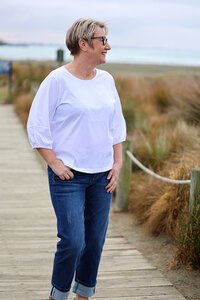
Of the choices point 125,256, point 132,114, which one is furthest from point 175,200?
point 132,114

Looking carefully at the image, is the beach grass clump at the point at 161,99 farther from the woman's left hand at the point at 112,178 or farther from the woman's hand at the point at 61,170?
the woman's hand at the point at 61,170

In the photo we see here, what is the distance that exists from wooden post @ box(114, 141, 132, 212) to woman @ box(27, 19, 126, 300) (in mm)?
3719

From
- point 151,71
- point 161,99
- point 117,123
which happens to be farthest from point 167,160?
point 151,71

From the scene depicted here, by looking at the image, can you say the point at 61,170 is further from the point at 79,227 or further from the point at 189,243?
the point at 189,243

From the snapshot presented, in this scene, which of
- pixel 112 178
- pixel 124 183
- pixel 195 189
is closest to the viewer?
pixel 112 178

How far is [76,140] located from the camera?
3.93 meters

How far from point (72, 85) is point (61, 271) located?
1105 millimetres

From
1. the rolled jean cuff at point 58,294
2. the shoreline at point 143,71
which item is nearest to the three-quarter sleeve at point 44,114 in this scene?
the rolled jean cuff at point 58,294

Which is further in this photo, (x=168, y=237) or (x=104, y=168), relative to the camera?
(x=168, y=237)

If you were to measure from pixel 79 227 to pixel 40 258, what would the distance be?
2009mm

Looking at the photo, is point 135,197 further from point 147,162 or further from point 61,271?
point 61,271

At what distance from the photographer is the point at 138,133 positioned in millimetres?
11531

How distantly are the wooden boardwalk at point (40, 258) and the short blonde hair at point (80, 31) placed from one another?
1.87m

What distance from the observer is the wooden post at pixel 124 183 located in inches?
308
